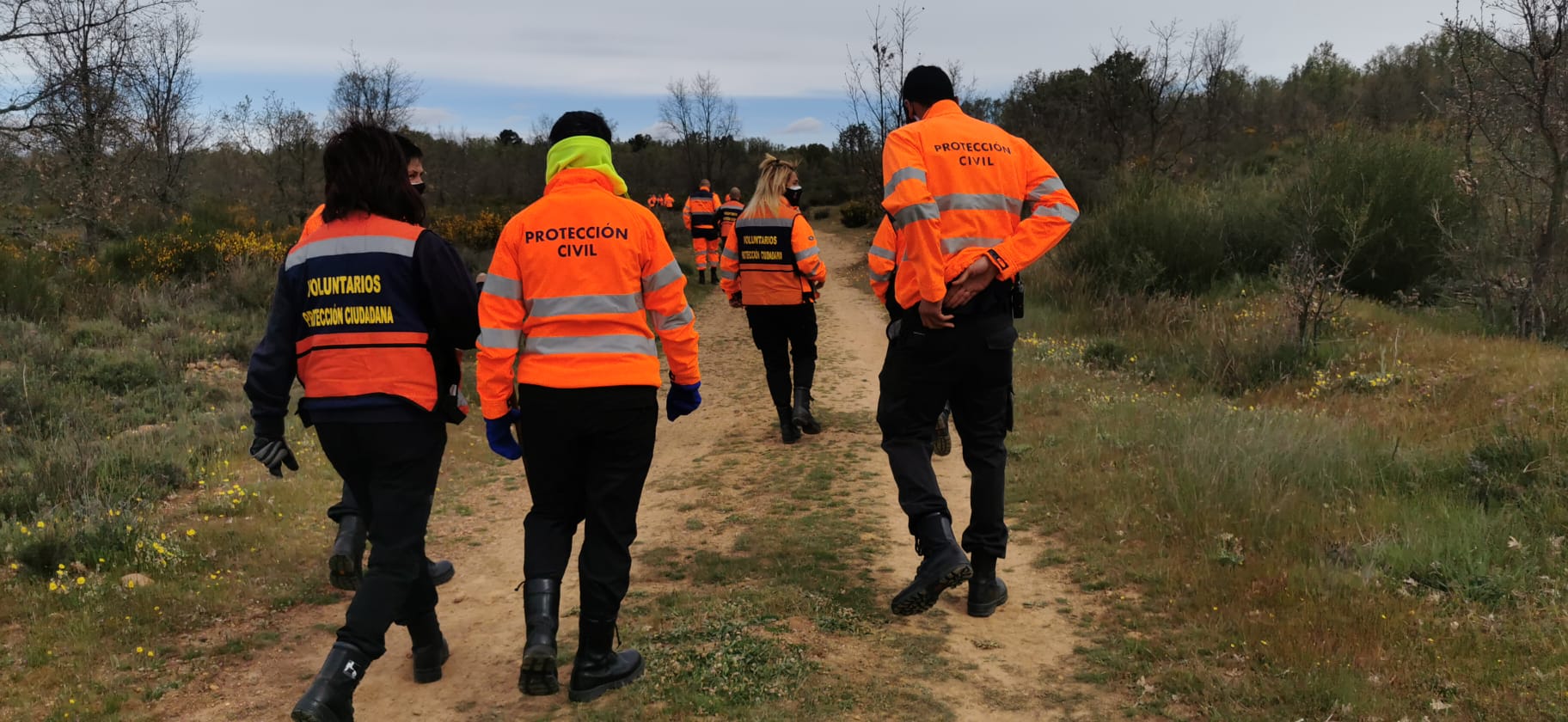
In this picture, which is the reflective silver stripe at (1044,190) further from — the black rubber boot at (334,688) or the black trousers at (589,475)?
the black rubber boot at (334,688)

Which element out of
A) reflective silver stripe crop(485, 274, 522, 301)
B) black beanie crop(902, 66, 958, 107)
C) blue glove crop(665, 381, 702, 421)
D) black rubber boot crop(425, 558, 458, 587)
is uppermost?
black beanie crop(902, 66, 958, 107)

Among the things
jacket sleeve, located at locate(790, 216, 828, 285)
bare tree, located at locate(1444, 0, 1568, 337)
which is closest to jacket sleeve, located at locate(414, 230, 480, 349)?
jacket sleeve, located at locate(790, 216, 828, 285)

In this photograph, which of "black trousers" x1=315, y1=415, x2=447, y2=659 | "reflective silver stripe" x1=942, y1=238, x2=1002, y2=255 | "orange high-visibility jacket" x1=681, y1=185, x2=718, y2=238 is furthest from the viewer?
"orange high-visibility jacket" x1=681, y1=185, x2=718, y2=238

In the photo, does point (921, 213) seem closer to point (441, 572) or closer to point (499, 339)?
point (499, 339)

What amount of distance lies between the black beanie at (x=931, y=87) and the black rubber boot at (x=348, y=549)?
317 centimetres

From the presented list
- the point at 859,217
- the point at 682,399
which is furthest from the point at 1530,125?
the point at 859,217

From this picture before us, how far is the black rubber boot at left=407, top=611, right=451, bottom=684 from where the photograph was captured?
3.58 metres

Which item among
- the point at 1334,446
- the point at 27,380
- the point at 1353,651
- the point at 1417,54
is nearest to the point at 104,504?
the point at 27,380

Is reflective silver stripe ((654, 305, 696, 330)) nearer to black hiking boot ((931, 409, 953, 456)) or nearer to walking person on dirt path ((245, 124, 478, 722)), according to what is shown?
walking person on dirt path ((245, 124, 478, 722))

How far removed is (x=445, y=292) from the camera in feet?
10.4

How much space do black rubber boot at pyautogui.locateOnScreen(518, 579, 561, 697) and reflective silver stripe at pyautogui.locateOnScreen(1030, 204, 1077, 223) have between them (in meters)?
2.42

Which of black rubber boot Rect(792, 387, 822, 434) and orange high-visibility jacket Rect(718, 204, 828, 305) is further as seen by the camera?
black rubber boot Rect(792, 387, 822, 434)

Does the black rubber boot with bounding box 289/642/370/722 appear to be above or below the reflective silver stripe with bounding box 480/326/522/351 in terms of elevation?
below

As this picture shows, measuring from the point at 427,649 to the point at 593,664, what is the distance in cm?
76
